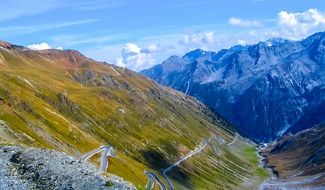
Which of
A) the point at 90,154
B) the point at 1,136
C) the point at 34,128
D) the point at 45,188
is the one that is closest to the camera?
the point at 45,188

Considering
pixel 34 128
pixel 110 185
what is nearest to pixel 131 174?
pixel 34 128

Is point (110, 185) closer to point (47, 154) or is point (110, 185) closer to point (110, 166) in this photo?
point (47, 154)

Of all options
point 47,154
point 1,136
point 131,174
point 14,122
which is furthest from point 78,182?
point 131,174

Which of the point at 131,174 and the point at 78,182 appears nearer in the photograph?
the point at 78,182

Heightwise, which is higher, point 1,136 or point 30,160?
point 1,136

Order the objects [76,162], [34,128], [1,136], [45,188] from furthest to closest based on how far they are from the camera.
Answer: [34,128] → [1,136] → [76,162] → [45,188]

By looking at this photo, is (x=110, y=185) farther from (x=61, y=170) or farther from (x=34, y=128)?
(x=34, y=128)

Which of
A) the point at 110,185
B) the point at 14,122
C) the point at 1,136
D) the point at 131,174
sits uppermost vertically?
the point at 131,174
